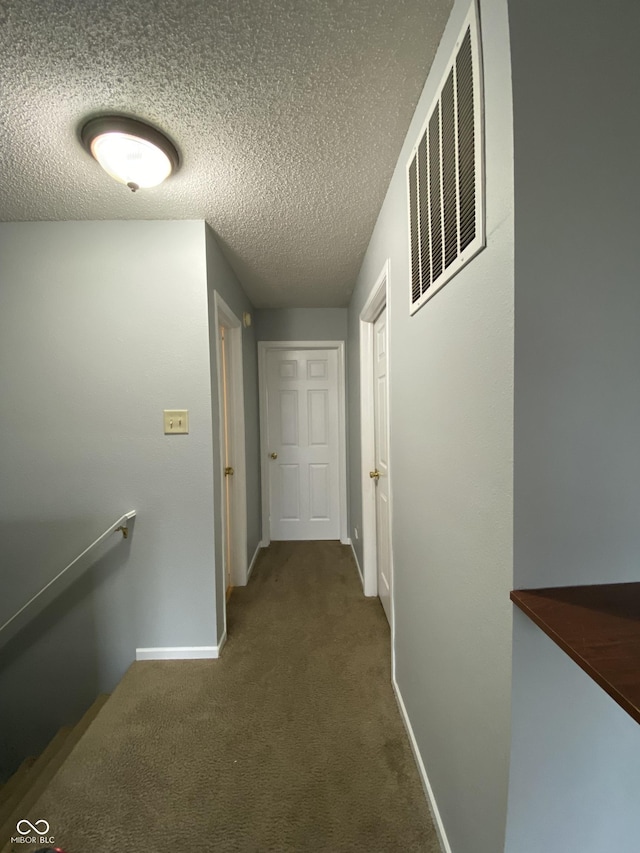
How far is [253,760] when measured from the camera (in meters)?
1.24

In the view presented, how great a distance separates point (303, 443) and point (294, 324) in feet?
3.95

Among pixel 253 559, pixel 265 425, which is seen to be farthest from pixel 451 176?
pixel 253 559

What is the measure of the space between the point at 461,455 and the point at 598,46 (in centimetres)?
81

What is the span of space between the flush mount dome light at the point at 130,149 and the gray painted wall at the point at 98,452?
441mm

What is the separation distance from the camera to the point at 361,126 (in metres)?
1.15

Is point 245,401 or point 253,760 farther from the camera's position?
point 245,401

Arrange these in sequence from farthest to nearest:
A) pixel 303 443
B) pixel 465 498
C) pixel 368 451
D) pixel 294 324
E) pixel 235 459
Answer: pixel 303 443 → pixel 294 324 → pixel 235 459 → pixel 368 451 → pixel 465 498

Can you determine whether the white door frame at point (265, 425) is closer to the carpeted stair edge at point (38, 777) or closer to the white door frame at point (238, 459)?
the white door frame at point (238, 459)

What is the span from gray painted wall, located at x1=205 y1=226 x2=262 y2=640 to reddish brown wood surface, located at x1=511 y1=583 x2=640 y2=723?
5.13 feet

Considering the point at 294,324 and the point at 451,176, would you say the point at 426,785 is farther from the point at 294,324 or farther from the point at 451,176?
the point at 294,324

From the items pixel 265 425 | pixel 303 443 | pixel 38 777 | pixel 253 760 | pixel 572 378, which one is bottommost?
pixel 38 777

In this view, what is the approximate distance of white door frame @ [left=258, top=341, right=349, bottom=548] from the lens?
10.6 feet

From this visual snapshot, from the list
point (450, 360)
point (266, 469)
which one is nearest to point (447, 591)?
point (450, 360)

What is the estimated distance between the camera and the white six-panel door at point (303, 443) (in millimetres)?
3281
